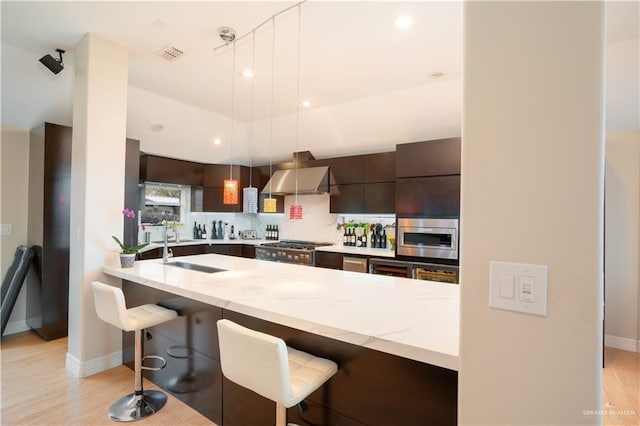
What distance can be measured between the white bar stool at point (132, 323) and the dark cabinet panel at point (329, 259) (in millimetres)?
2382

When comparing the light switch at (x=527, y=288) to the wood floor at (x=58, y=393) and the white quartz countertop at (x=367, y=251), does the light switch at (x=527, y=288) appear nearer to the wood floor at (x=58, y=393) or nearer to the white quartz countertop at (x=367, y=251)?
the wood floor at (x=58, y=393)

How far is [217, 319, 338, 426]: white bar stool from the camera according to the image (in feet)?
3.87

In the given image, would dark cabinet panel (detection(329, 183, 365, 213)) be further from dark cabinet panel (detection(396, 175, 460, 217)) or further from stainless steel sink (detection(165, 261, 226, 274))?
stainless steel sink (detection(165, 261, 226, 274))

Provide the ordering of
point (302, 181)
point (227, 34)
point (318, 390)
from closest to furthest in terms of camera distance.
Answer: point (318, 390)
point (227, 34)
point (302, 181)

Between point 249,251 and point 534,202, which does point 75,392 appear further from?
point 534,202

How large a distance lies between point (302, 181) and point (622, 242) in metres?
3.94

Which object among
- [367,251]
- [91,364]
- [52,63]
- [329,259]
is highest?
[52,63]

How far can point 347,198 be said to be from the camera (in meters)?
4.59

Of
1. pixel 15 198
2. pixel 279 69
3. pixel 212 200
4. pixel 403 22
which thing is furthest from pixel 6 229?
pixel 403 22

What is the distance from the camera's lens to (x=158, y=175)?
15.4 feet

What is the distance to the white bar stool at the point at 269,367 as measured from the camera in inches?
46.4

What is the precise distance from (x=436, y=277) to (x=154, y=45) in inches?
143

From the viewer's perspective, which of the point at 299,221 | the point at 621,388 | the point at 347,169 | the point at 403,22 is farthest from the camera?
the point at 299,221

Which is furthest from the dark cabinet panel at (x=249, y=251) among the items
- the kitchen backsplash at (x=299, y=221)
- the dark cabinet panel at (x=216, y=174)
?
Result: the dark cabinet panel at (x=216, y=174)
